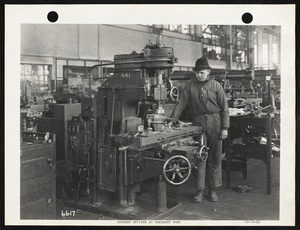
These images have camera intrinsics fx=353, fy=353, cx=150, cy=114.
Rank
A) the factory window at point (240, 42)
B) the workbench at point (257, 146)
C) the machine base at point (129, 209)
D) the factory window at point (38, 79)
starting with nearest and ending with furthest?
the machine base at point (129, 209) → the workbench at point (257, 146) → the factory window at point (38, 79) → the factory window at point (240, 42)

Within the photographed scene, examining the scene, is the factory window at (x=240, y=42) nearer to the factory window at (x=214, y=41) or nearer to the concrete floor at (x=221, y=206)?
the factory window at (x=214, y=41)

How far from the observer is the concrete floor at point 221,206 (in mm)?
3133

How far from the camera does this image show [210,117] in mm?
3537

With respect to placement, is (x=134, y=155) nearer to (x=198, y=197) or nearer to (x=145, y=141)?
(x=145, y=141)

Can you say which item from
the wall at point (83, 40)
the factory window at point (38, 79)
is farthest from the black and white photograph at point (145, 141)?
the wall at point (83, 40)

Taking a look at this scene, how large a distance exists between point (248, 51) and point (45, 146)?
13020 mm

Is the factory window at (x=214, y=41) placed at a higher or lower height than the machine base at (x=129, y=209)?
higher

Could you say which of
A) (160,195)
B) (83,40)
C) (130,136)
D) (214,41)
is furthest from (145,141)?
(214,41)

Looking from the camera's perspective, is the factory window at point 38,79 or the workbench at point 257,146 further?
the factory window at point 38,79

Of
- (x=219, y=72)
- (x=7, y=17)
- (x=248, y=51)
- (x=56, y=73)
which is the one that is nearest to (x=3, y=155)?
(x=7, y=17)

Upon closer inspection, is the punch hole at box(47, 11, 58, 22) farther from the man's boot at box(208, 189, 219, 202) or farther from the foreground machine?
the man's boot at box(208, 189, 219, 202)

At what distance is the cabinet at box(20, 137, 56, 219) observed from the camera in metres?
2.57

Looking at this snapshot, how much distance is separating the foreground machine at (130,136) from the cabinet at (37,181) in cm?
52
